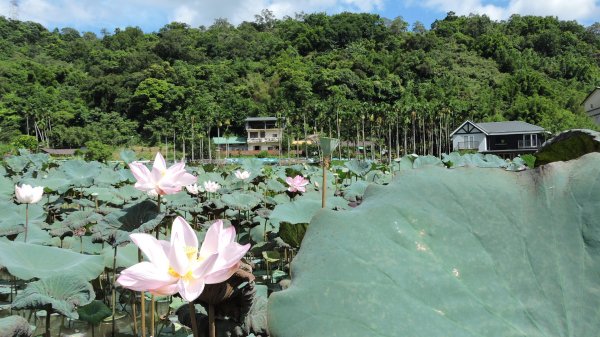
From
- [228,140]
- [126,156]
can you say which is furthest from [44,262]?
[228,140]

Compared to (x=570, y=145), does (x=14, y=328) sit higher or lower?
lower

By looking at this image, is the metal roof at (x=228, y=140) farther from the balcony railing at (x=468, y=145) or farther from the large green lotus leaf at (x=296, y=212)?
the large green lotus leaf at (x=296, y=212)

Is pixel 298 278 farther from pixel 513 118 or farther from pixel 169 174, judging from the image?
pixel 513 118

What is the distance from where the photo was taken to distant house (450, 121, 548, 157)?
31234 mm

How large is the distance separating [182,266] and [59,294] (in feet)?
3.39

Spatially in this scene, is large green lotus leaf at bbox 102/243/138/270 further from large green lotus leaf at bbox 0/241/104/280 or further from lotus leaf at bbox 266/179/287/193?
lotus leaf at bbox 266/179/287/193

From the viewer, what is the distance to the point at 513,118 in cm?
3962

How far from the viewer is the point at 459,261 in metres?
0.58

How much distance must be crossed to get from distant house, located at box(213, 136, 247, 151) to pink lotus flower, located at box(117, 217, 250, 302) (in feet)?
158

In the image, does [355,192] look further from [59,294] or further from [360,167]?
[360,167]

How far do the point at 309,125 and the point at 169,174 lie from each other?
148 ft

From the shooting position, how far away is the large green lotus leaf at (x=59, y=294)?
4.63ft

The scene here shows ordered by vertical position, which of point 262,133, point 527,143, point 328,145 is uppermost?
point 262,133

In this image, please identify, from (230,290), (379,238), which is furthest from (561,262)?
(230,290)
